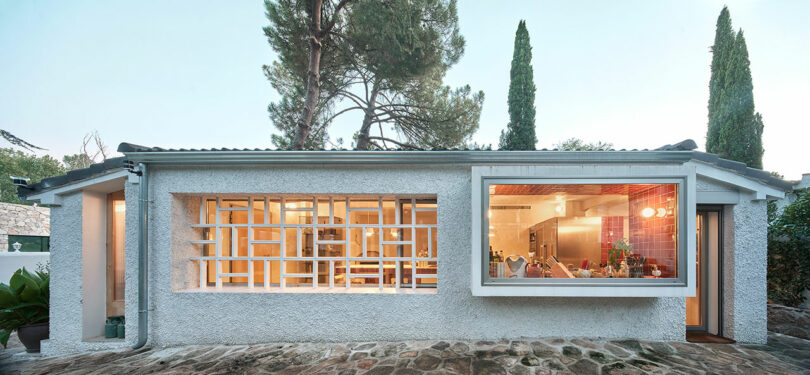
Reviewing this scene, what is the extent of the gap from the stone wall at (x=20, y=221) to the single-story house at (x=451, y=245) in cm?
1090

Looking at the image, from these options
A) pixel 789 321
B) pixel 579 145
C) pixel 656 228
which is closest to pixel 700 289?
pixel 789 321

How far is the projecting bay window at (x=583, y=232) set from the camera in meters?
4.60

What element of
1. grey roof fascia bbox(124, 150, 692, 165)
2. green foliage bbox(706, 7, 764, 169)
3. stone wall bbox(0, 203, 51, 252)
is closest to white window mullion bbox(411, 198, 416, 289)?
grey roof fascia bbox(124, 150, 692, 165)

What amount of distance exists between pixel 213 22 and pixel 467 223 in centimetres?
1596

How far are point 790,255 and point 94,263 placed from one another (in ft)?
40.5

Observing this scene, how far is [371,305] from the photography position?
4895 mm

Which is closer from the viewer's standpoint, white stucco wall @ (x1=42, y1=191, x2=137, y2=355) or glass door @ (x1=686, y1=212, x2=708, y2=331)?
white stucco wall @ (x1=42, y1=191, x2=137, y2=355)

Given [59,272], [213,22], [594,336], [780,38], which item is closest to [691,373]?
[594,336]

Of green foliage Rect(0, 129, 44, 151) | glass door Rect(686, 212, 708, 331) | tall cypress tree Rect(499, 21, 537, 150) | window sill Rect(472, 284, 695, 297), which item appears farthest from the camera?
tall cypress tree Rect(499, 21, 537, 150)

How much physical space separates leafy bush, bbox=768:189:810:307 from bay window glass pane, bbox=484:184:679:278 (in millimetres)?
3231

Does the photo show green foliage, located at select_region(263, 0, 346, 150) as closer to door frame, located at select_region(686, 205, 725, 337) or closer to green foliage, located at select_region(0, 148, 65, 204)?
door frame, located at select_region(686, 205, 725, 337)

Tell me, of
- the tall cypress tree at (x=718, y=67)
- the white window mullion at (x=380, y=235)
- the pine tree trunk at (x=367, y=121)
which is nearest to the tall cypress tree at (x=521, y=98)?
the pine tree trunk at (x=367, y=121)

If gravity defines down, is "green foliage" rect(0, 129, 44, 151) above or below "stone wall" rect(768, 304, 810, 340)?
above

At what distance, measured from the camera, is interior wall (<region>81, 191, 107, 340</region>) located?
16.3 feet
